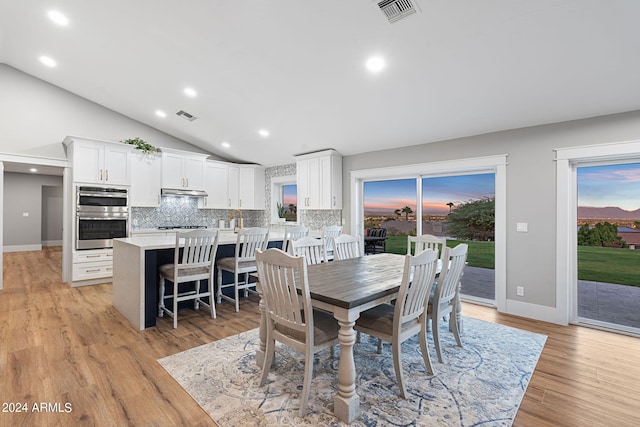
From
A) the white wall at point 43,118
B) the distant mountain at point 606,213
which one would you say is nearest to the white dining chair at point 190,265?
the white wall at point 43,118

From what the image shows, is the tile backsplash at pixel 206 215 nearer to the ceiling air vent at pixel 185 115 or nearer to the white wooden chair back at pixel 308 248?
the ceiling air vent at pixel 185 115

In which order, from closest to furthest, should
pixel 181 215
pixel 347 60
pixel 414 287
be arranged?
pixel 414 287 < pixel 347 60 < pixel 181 215

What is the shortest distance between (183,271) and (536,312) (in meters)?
4.28

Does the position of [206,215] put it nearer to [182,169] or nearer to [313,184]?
[182,169]

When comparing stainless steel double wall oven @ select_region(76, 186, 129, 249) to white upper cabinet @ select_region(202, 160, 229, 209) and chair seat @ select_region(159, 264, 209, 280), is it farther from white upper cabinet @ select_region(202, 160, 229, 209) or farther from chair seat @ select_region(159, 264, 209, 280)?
chair seat @ select_region(159, 264, 209, 280)

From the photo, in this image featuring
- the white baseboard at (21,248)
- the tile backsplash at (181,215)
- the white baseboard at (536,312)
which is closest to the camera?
the white baseboard at (536,312)

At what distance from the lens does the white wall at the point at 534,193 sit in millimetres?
3426

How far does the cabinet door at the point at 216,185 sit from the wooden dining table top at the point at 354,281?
4.70 m

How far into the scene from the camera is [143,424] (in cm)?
181

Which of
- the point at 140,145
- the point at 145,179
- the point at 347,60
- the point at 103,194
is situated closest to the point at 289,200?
the point at 145,179

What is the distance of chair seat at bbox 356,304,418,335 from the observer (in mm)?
2162

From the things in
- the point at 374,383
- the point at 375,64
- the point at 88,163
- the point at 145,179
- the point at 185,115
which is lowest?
the point at 374,383

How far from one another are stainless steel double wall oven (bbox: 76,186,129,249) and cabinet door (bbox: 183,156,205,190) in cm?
122

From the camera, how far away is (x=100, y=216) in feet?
17.4
